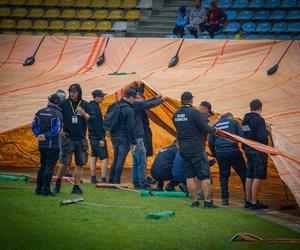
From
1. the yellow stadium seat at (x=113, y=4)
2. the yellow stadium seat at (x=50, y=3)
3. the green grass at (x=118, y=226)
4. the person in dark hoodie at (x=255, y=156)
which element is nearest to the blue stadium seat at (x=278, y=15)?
the yellow stadium seat at (x=113, y=4)

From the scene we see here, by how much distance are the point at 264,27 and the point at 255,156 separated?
39.7 feet

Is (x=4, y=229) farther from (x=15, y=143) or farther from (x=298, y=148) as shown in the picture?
(x=15, y=143)

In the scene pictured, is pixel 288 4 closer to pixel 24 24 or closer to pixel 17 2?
pixel 24 24

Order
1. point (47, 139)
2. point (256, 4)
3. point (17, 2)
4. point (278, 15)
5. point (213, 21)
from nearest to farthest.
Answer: point (47, 139) < point (213, 21) < point (278, 15) < point (256, 4) < point (17, 2)

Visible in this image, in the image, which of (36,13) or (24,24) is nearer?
(24,24)

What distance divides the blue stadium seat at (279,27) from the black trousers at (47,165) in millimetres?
12873

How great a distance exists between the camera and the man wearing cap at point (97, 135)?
539 inches

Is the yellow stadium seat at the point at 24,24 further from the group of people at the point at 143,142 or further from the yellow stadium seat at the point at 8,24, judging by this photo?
the group of people at the point at 143,142

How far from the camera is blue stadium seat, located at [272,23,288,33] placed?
2280 cm

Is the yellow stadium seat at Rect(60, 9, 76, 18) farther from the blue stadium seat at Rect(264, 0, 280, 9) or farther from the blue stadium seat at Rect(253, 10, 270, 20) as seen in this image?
the blue stadium seat at Rect(264, 0, 280, 9)

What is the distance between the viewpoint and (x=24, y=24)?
88.6 ft

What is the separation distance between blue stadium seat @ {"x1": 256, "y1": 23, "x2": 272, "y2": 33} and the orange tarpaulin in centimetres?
474

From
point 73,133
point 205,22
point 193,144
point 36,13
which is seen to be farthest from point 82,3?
point 193,144

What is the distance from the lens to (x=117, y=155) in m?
13.8
